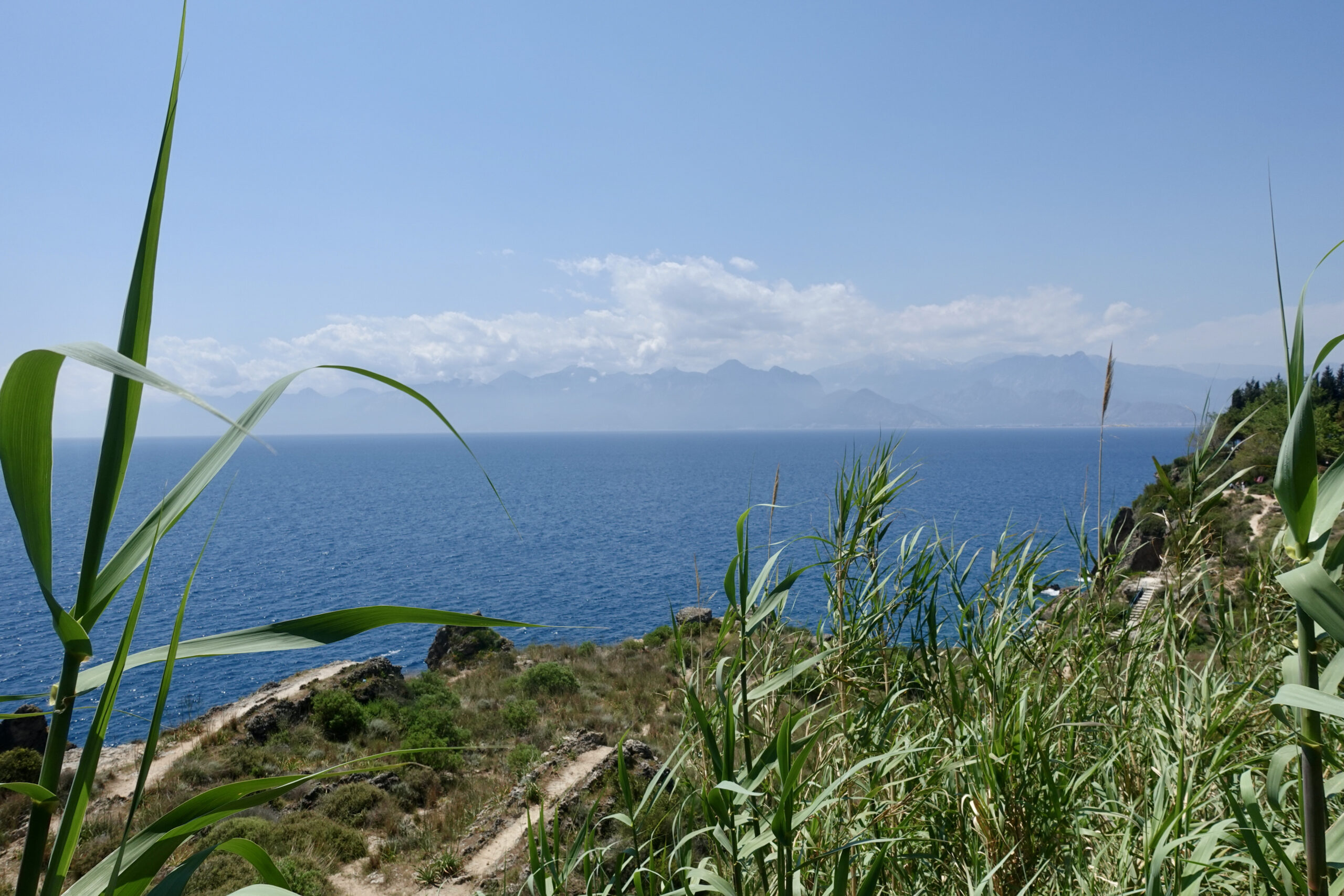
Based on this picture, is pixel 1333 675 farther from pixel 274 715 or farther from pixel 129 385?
pixel 274 715

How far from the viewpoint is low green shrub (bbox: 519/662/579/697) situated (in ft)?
63.3

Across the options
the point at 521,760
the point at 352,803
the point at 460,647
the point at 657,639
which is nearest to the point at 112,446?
the point at 352,803

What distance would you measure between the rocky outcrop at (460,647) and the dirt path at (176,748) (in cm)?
371

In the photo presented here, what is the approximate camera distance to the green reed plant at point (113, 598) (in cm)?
66

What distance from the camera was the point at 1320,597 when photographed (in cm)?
98

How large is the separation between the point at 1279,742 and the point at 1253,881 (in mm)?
988

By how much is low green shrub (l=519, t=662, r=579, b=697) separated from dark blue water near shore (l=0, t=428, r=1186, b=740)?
4.19ft

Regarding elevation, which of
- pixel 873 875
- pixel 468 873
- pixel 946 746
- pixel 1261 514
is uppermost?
pixel 873 875

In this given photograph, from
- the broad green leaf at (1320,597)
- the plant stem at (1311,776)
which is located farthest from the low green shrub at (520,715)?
the broad green leaf at (1320,597)

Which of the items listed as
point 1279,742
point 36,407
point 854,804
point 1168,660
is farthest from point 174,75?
point 1168,660

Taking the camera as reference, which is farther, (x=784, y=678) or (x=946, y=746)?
(x=946, y=746)

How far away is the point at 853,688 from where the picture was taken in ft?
11.6

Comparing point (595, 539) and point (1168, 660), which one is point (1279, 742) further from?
point (595, 539)

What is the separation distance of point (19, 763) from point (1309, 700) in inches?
678
